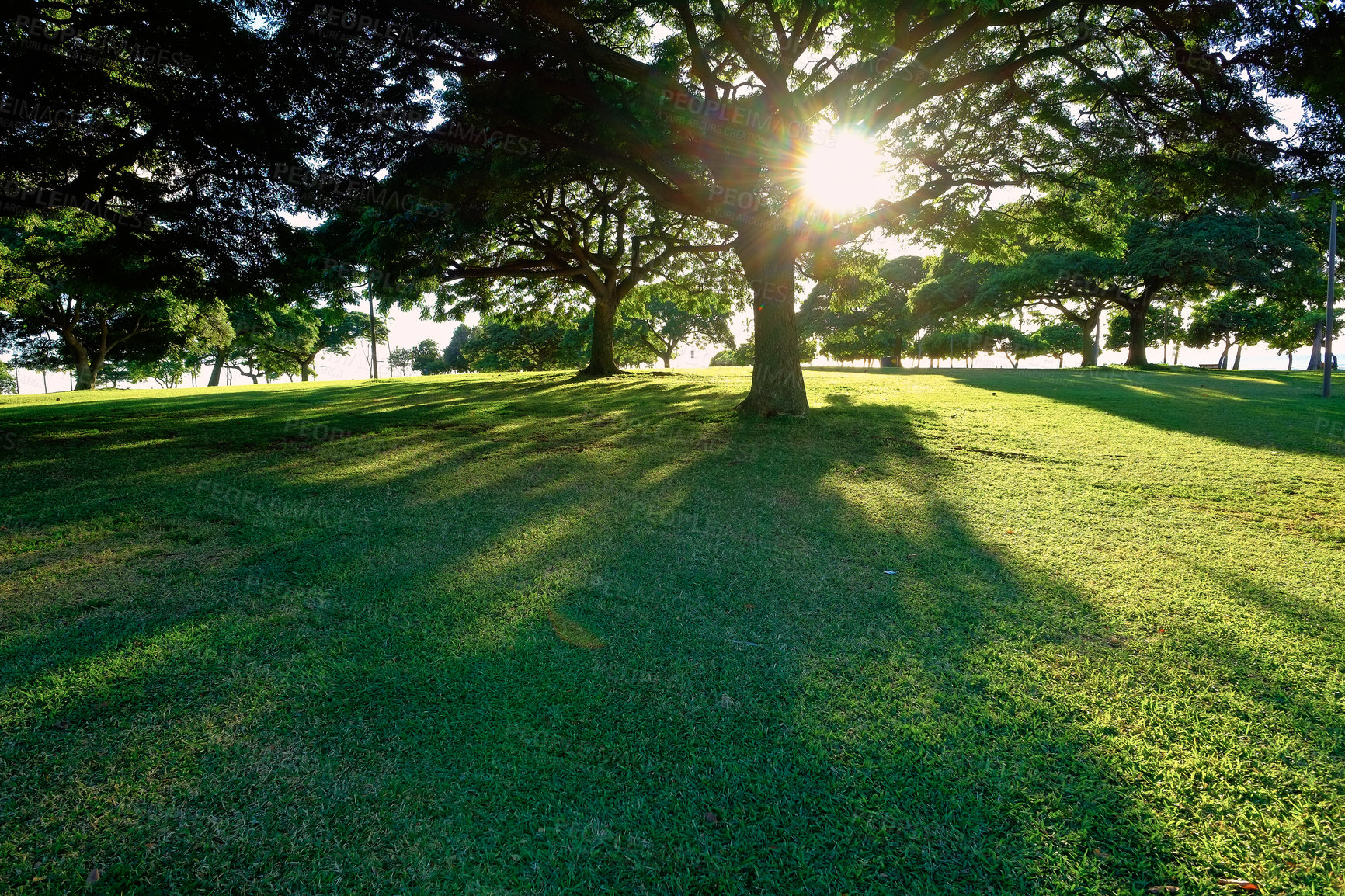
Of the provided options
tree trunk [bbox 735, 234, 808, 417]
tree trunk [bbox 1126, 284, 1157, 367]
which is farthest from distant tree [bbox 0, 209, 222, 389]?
tree trunk [bbox 1126, 284, 1157, 367]

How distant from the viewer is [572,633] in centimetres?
327

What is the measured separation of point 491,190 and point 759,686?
12329mm

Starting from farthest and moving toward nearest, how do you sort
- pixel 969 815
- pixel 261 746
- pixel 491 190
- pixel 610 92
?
pixel 491 190
pixel 610 92
pixel 261 746
pixel 969 815

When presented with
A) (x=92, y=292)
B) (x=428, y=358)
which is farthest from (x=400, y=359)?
(x=92, y=292)

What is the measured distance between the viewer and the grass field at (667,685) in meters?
1.90

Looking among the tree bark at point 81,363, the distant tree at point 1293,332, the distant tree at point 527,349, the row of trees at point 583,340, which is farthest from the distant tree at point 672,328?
the distant tree at point 1293,332

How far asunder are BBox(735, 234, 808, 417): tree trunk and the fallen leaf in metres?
7.63

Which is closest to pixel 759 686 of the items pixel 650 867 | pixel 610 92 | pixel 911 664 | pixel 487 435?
pixel 911 664

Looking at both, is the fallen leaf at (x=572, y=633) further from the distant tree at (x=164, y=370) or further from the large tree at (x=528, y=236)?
the distant tree at (x=164, y=370)

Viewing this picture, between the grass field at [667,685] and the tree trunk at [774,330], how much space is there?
4.32 metres

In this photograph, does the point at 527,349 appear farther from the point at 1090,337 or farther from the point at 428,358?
→ the point at 1090,337

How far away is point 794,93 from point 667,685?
33.9 ft

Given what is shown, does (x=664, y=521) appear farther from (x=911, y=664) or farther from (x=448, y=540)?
(x=911, y=664)

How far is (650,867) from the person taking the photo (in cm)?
185
